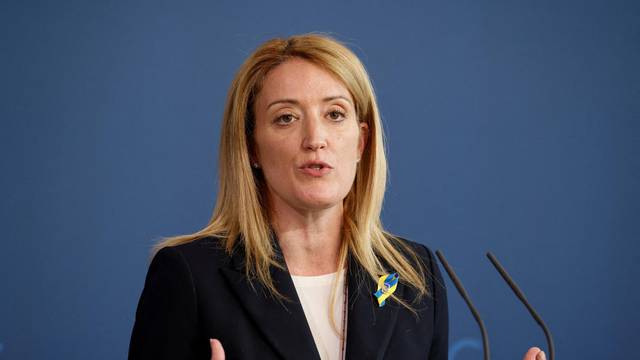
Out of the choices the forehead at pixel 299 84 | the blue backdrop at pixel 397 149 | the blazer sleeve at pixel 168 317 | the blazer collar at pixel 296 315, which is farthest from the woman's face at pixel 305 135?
the blue backdrop at pixel 397 149

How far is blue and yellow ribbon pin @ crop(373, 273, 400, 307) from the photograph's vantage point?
59.6 inches

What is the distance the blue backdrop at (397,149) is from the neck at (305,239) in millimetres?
→ 1044

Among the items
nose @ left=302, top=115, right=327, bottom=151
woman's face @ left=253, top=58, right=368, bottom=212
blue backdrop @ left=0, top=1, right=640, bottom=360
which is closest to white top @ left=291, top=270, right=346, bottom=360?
woman's face @ left=253, top=58, right=368, bottom=212

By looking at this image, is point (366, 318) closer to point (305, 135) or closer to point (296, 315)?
point (296, 315)

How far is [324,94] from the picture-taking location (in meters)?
1.47

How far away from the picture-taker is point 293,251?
1.52 metres

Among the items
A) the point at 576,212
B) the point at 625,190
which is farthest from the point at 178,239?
the point at 625,190

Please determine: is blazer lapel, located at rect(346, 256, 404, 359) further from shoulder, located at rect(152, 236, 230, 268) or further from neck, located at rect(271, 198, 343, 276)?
shoulder, located at rect(152, 236, 230, 268)

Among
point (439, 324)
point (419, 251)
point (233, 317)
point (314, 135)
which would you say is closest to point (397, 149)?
point (419, 251)

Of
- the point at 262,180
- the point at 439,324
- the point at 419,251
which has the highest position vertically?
the point at 262,180

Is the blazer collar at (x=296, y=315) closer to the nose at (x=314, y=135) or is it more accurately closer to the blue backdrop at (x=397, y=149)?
the nose at (x=314, y=135)

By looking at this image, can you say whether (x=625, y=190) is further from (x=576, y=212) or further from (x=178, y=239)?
(x=178, y=239)

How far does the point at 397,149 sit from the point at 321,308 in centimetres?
125

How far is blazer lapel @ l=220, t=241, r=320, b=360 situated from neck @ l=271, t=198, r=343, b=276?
0.06 meters
